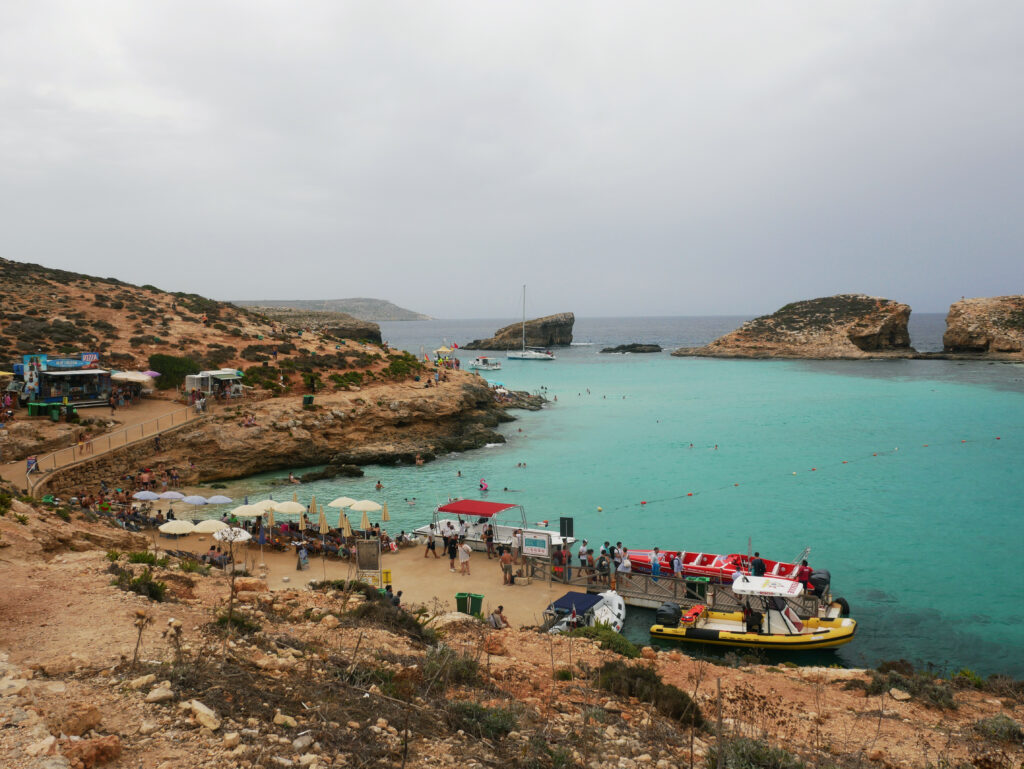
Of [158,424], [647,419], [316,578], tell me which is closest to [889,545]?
[316,578]

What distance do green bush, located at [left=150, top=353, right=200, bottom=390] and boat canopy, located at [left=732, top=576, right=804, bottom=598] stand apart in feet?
99.2

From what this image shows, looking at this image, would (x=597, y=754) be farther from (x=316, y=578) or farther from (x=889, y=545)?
(x=889, y=545)

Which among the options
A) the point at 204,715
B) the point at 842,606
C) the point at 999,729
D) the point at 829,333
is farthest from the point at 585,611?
the point at 829,333

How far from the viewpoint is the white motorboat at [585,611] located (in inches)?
536

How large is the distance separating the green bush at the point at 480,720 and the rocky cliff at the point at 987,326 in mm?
101145

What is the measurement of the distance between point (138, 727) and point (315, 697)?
161cm

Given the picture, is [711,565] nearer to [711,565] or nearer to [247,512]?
[711,565]

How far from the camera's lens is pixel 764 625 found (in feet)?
46.0

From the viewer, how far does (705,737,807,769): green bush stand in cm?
601

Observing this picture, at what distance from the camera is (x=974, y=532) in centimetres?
2194

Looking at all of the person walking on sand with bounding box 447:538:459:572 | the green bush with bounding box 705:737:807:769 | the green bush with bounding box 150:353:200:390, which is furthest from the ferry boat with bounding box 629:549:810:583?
the green bush with bounding box 150:353:200:390

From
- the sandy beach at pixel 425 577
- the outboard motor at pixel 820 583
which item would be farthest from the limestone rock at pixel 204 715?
the outboard motor at pixel 820 583

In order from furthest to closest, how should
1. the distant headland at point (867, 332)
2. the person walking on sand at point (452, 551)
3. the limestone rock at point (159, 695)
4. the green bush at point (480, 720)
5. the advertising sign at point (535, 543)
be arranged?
the distant headland at point (867, 332) < the advertising sign at point (535, 543) < the person walking on sand at point (452, 551) < the green bush at point (480, 720) < the limestone rock at point (159, 695)

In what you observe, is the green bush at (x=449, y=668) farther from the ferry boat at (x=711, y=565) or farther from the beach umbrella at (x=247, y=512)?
the beach umbrella at (x=247, y=512)
